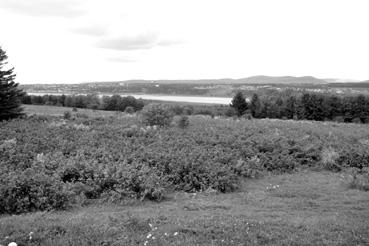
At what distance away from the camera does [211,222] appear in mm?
7383

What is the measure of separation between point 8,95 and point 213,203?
3366 cm

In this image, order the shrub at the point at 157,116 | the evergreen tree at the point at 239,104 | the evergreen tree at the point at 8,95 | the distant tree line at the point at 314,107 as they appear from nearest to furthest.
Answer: the shrub at the point at 157,116
the evergreen tree at the point at 8,95
the distant tree line at the point at 314,107
the evergreen tree at the point at 239,104

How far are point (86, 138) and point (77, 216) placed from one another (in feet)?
38.2

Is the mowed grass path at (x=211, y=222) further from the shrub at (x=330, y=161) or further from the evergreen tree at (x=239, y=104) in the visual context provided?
the evergreen tree at (x=239, y=104)

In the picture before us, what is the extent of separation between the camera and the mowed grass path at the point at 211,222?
6.47 m

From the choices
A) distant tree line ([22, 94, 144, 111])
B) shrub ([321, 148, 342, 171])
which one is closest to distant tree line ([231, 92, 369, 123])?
distant tree line ([22, 94, 144, 111])

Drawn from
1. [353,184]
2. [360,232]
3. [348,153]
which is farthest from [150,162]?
[348,153]

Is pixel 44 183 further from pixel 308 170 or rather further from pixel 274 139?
pixel 274 139

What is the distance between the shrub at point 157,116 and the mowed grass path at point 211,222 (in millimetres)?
18397

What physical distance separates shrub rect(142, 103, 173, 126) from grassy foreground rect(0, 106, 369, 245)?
34.5ft

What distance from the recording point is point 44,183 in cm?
945

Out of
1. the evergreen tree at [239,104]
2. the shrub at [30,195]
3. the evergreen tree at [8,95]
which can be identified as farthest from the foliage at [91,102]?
the shrub at [30,195]

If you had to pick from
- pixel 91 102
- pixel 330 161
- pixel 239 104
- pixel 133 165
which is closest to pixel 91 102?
pixel 91 102

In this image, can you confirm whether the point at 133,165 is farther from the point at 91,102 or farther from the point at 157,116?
the point at 91,102
